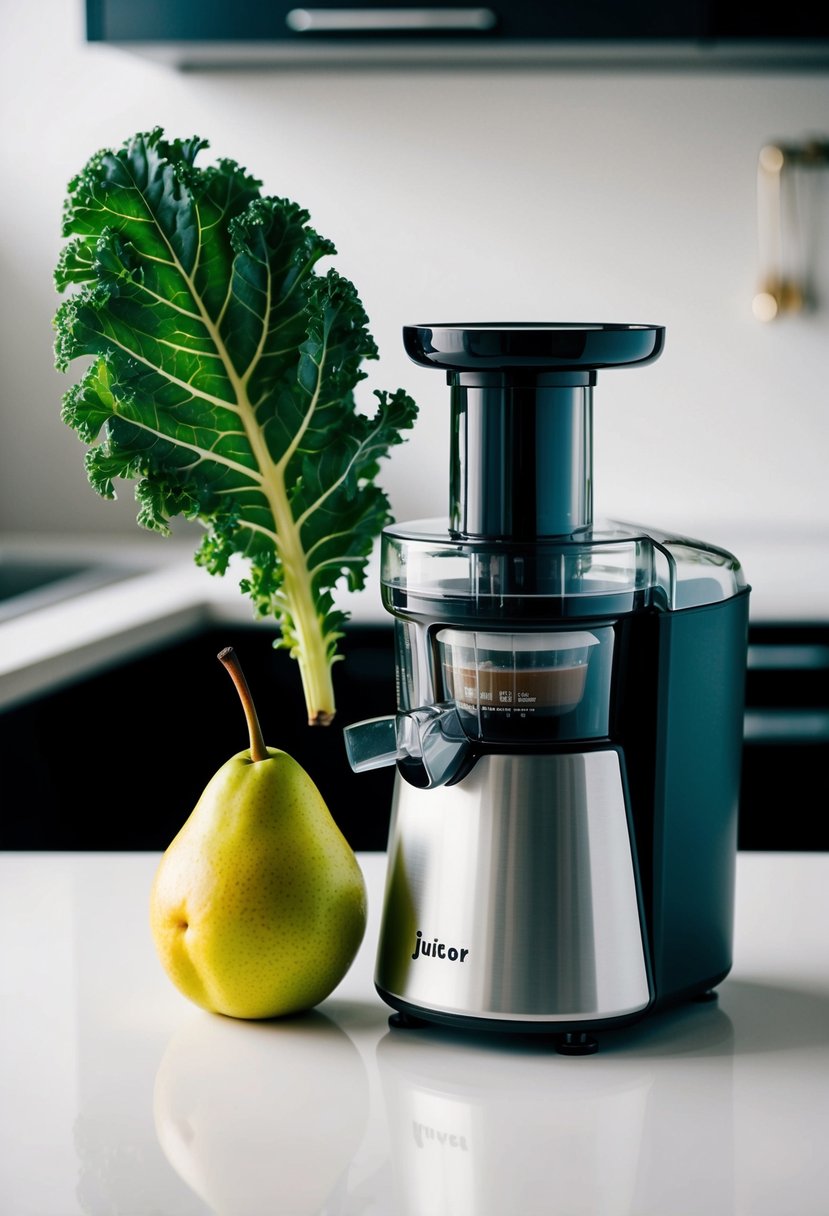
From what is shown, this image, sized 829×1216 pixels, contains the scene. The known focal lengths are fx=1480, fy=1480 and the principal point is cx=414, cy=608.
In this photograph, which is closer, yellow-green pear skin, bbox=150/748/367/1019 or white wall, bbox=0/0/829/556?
yellow-green pear skin, bbox=150/748/367/1019

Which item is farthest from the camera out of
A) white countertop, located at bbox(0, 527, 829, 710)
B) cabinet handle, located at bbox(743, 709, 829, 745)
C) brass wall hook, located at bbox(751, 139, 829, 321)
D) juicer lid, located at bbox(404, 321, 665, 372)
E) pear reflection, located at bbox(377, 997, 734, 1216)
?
brass wall hook, located at bbox(751, 139, 829, 321)

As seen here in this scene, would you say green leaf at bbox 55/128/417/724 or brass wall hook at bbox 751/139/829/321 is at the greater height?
brass wall hook at bbox 751/139/829/321

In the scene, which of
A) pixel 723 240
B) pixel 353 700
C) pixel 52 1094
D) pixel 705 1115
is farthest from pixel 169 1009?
pixel 723 240

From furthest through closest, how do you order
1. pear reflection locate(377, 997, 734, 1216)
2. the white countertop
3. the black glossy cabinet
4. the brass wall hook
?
the brass wall hook → the black glossy cabinet → the white countertop → pear reflection locate(377, 997, 734, 1216)

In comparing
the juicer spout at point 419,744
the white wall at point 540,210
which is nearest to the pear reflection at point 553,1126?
the juicer spout at point 419,744

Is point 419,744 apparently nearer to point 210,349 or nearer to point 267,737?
point 210,349

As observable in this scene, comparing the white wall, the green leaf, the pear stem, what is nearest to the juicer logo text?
the pear stem

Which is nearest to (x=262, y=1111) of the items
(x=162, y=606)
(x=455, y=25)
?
(x=162, y=606)

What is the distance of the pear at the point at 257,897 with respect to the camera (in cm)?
73

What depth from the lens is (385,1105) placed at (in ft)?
2.22

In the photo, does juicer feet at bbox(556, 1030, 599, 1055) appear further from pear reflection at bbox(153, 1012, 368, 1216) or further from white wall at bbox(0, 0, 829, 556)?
white wall at bbox(0, 0, 829, 556)

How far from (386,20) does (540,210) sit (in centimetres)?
54

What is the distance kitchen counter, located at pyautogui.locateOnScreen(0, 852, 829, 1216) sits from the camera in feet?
1.96

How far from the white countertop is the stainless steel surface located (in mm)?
978
